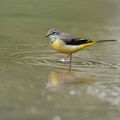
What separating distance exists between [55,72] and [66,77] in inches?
16.1

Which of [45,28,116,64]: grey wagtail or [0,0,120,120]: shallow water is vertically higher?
[45,28,116,64]: grey wagtail

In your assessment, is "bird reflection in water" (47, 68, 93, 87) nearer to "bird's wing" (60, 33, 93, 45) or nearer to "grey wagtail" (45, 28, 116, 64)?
"grey wagtail" (45, 28, 116, 64)

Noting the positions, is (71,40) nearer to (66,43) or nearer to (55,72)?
(66,43)

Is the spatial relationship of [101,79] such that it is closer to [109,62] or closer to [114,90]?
[114,90]

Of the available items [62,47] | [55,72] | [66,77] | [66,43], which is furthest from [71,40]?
[66,77]

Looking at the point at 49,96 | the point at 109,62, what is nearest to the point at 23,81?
the point at 49,96


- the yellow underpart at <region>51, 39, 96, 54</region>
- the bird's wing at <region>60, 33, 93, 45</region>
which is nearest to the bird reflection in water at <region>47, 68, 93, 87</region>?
the yellow underpart at <region>51, 39, 96, 54</region>

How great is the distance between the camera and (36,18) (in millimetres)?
15016

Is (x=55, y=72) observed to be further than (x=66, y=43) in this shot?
No

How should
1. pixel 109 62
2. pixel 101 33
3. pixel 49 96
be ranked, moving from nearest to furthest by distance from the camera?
pixel 49 96 < pixel 109 62 < pixel 101 33

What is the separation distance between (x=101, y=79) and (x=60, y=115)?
2158 mm

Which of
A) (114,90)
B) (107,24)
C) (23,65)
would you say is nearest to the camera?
(114,90)

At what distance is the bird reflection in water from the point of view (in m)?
6.71

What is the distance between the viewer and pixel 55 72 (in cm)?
758
